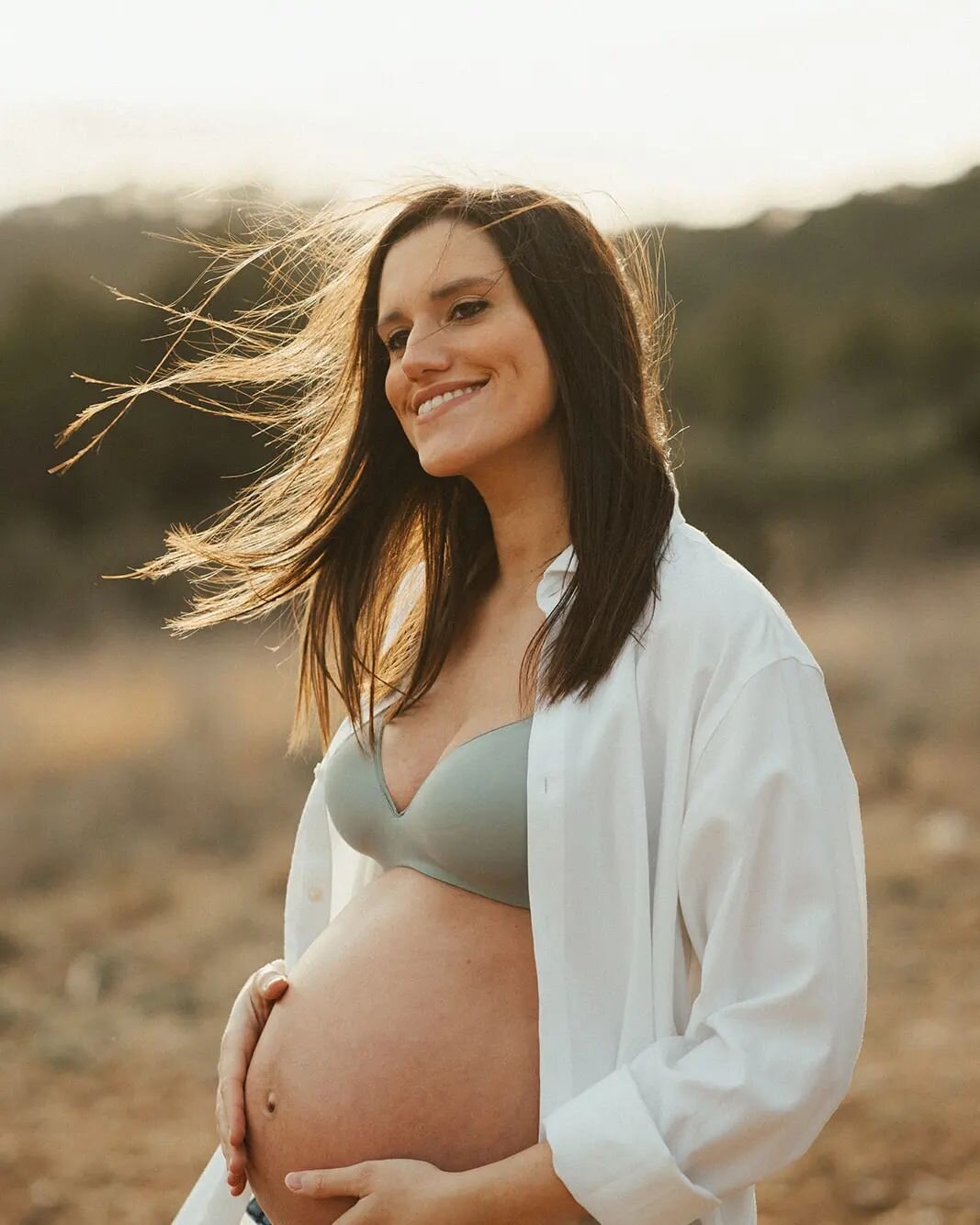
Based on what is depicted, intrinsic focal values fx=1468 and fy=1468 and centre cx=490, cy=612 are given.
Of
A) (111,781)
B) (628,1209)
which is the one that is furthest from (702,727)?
(111,781)

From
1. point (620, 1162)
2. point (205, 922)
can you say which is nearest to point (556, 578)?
point (620, 1162)

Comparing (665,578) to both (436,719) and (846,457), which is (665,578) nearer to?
(436,719)

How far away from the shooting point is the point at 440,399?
6.93 ft

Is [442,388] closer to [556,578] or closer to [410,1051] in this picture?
[556,578]

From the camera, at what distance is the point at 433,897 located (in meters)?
1.98

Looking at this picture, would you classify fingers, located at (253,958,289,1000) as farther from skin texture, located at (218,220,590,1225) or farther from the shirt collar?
the shirt collar

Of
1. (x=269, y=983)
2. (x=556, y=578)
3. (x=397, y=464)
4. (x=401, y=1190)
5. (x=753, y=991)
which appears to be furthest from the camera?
(x=397, y=464)

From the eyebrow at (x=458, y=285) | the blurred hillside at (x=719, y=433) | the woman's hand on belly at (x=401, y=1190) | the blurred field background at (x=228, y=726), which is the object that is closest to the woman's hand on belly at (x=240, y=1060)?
the woman's hand on belly at (x=401, y=1190)

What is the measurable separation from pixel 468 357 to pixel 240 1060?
1071mm

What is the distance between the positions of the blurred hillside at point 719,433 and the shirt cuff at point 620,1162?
45.5 ft

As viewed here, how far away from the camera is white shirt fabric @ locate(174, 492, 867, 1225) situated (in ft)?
5.37

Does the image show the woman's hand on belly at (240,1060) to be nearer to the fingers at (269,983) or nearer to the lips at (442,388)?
the fingers at (269,983)

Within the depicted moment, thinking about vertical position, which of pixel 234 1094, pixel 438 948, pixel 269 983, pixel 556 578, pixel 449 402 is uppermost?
pixel 449 402

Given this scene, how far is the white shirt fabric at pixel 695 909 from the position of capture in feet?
→ 5.37
